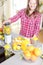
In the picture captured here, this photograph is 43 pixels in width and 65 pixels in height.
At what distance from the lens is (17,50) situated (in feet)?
5.32

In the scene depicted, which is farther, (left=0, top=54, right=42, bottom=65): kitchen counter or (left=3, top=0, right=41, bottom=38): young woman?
(left=3, top=0, right=41, bottom=38): young woman

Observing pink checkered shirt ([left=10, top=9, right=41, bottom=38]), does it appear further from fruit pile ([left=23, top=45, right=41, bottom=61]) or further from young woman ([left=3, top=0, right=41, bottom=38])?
fruit pile ([left=23, top=45, right=41, bottom=61])

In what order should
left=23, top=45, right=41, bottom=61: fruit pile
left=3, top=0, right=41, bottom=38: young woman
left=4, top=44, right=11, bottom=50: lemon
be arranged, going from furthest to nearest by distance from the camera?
left=3, top=0, right=41, bottom=38: young woman → left=4, top=44, right=11, bottom=50: lemon → left=23, top=45, right=41, bottom=61: fruit pile

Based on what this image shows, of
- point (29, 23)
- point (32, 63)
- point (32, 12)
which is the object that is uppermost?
point (32, 12)

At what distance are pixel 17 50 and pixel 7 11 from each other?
1971mm

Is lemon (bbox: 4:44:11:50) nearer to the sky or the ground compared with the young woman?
nearer to the ground

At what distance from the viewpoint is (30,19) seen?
2.20m

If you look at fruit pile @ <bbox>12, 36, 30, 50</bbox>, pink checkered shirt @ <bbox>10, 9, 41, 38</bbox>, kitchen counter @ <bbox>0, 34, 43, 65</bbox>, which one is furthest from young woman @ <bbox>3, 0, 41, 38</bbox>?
kitchen counter @ <bbox>0, 34, 43, 65</bbox>

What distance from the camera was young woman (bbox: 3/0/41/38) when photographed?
2.12m

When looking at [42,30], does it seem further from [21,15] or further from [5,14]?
[21,15]

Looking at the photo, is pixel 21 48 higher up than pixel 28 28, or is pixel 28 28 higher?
pixel 28 28

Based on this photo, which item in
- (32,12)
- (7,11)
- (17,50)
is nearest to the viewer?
(17,50)

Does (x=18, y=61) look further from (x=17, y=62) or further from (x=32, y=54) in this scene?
(x=32, y=54)

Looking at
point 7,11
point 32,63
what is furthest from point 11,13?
point 32,63
